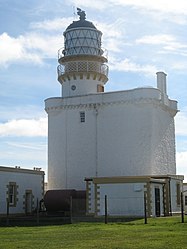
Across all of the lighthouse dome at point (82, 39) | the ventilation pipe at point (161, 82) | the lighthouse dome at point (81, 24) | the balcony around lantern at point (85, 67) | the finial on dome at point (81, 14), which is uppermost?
the finial on dome at point (81, 14)

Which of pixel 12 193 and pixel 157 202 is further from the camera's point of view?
pixel 12 193

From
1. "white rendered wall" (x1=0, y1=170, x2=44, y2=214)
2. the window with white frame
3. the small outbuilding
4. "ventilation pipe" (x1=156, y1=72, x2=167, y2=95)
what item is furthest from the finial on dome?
the small outbuilding

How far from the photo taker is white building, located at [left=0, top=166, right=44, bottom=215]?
31438 mm

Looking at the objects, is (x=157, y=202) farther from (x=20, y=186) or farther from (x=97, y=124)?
(x=20, y=186)

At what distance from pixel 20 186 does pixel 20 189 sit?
203 millimetres

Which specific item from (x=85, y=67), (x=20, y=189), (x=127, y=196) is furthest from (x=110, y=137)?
(x=127, y=196)

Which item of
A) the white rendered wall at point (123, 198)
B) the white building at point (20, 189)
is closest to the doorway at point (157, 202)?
the white rendered wall at point (123, 198)

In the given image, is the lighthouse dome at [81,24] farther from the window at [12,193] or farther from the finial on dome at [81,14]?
the window at [12,193]

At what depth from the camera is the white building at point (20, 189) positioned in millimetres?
31438

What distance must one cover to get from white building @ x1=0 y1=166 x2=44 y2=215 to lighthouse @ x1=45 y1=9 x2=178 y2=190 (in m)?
1.30

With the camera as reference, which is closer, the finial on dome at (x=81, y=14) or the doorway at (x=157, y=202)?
the doorway at (x=157, y=202)

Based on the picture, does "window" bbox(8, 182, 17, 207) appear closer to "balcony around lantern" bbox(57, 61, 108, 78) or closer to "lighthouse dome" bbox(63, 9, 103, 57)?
"balcony around lantern" bbox(57, 61, 108, 78)

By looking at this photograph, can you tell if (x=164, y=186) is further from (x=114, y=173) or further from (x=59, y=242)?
(x=59, y=242)

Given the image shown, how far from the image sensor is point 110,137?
33.9 m
